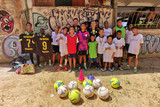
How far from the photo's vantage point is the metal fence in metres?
6.63

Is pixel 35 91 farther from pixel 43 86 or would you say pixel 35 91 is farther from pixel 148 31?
pixel 148 31

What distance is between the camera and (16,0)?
5.66 m

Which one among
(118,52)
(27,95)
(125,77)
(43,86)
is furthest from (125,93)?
(27,95)

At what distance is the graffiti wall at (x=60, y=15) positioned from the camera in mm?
5410

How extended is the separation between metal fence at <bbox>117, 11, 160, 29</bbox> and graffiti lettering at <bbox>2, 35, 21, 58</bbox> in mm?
6810

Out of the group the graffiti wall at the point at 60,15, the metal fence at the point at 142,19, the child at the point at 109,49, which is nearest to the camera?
the child at the point at 109,49

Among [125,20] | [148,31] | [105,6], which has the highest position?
[105,6]

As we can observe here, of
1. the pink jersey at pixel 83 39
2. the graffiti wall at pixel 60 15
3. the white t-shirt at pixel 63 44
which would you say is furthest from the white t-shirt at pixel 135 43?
the white t-shirt at pixel 63 44

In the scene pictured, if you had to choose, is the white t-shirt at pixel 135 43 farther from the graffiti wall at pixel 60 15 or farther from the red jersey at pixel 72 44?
the red jersey at pixel 72 44

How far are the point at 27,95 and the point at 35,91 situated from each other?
0.26m

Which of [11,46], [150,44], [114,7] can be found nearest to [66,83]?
[11,46]

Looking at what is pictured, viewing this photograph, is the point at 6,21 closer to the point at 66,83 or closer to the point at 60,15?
the point at 60,15

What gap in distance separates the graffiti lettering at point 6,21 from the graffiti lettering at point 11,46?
458 mm

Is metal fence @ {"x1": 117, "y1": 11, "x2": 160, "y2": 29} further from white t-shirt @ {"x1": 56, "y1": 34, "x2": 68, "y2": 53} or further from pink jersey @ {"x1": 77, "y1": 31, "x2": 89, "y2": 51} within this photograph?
white t-shirt @ {"x1": 56, "y1": 34, "x2": 68, "y2": 53}
